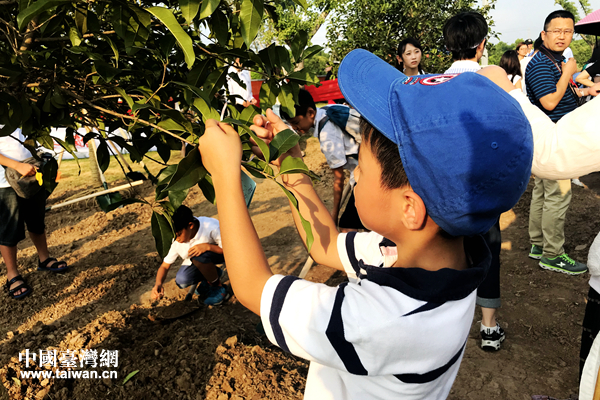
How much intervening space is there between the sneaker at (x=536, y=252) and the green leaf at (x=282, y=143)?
150 inches

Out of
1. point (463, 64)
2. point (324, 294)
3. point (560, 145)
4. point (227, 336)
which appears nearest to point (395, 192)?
point (324, 294)

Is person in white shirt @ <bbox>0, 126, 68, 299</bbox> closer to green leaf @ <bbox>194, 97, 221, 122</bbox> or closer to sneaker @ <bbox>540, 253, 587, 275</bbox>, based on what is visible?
green leaf @ <bbox>194, 97, 221, 122</bbox>

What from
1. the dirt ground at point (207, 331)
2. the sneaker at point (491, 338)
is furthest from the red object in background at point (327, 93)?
the sneaker at point (491, 338)

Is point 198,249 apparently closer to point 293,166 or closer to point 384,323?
point 293,166

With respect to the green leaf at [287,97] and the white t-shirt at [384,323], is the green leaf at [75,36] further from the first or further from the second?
the white t-shirt at [384,323]

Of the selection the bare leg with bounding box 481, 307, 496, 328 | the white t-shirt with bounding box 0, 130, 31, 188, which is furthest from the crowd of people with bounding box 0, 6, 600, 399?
the white t-shirt with bounding box 0, 130, 31, 188

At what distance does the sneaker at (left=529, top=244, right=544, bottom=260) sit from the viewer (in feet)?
13.1

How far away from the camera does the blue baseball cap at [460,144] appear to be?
785mm

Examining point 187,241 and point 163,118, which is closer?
point 163,118

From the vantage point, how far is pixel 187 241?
11.3ft

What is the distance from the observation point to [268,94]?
1.33 meters

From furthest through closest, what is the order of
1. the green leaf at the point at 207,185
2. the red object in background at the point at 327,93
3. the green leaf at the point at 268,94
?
1. the red object in background at the point at 327,93
2. the green leaf at the point at 268,94
3. the green leaf at the point at 207,185

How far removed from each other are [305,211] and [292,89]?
1.37 ft

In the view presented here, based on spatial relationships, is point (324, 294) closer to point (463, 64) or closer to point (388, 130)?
point (388, 130)
